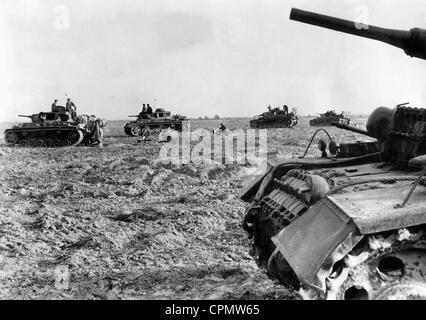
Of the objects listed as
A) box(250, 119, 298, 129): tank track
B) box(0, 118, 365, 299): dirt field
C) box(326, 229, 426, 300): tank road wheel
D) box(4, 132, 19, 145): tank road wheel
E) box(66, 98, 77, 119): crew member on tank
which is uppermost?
box(66, 98, 77, 119): crew member on tank

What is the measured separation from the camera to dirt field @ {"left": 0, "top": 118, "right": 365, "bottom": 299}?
6195 mm

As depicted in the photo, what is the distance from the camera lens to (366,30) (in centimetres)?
522

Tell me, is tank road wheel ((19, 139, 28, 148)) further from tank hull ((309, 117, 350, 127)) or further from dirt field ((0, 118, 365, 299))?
tank hull ((309, 117, 350, 127))

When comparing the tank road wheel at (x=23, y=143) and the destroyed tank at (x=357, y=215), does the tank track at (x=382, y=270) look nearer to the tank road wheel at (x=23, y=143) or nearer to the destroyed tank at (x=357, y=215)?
the destroyed tank at (x=357, y=215)

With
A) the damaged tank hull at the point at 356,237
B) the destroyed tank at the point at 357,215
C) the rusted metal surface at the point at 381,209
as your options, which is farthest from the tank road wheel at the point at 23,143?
the rusted metal surface at the point at 381,209

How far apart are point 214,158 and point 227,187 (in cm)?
550

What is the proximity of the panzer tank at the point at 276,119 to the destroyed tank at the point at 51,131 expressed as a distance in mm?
19905

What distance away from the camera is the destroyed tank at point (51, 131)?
85.6ft

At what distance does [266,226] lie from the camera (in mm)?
6027

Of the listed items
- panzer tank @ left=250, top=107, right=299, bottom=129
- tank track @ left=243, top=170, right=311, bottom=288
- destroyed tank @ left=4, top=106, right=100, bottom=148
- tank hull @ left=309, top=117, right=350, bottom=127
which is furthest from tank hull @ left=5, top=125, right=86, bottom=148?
tank hull @ left=309, top=117, right=350, bottom=127

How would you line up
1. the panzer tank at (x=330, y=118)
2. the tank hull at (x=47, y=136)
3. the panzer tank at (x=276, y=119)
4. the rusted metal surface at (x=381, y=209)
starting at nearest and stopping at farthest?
the rusted metal surface at (x=381, y=209)
the tank hull at (x=47, y=136)
the panzer tank at (x=276, y=119)
the panzer tank at (x=330, y=118)

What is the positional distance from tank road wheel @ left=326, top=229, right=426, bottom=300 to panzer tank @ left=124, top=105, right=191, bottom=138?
27.0 meters

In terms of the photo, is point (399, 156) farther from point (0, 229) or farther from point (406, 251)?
point (0, 229)
